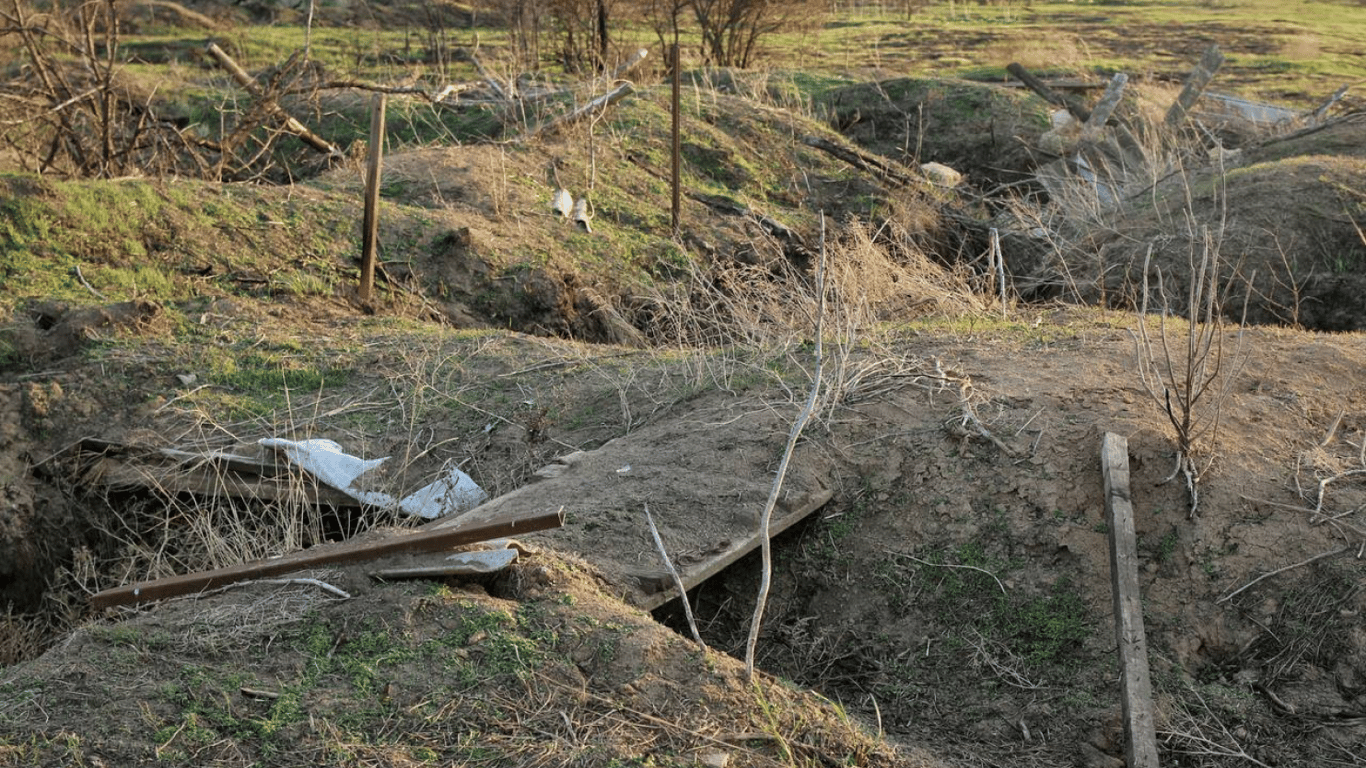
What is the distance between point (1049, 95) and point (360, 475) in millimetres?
10026

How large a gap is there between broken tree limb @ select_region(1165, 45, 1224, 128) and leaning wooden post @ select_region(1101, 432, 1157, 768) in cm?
863

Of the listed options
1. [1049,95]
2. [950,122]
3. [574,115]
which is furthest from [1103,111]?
[574,115]

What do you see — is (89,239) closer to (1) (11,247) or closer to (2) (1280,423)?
(1) (11,247)

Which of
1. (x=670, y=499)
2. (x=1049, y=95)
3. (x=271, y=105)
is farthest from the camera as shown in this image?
(x=1049, y=95)

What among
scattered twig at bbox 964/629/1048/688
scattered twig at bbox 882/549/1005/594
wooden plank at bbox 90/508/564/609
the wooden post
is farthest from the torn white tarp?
the wooden post

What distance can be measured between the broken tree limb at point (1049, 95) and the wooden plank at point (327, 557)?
34.2 ft

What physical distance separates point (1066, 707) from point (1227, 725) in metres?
0.49

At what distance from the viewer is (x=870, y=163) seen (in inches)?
478

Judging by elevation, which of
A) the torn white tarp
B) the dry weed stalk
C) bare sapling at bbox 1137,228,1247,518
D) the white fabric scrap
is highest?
bare sapling at bbox 1137,228,1247,518

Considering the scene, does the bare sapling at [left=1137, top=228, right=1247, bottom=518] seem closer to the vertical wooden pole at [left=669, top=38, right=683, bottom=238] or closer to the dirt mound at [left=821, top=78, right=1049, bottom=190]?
the vertical wooden pole at [left=669, top=38, right=683, bottom=238]

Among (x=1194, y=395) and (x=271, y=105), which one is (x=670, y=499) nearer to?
(x=1194, y=395)

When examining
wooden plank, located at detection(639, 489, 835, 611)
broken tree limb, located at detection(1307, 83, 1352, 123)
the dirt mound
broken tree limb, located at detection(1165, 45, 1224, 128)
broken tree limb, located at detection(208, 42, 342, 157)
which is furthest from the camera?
the dirt mound

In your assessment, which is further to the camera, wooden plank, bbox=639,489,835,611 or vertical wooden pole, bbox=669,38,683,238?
vertical wooden pole, bbox=669,38,683,238

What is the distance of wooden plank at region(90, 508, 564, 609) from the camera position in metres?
3.99
